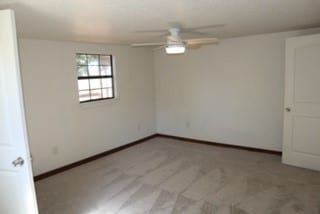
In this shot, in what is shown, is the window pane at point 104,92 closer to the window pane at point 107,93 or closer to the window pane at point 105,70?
the window pane at point 107,93

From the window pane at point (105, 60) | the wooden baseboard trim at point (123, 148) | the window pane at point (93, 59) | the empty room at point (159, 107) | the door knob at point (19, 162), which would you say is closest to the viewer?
the door knob at point (19, 162)

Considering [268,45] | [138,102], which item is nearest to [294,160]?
[268,45]

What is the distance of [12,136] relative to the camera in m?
2.04

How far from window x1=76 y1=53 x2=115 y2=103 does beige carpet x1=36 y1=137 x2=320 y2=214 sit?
47.9 inches

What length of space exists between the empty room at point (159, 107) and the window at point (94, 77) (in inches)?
0.9

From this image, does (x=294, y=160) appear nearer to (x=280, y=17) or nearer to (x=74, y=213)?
(x=280, y=17)

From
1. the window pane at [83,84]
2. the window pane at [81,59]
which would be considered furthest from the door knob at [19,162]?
the window pane at [81,59]

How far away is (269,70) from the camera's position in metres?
4.44

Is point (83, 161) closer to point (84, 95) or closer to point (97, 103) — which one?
point (97, 103)

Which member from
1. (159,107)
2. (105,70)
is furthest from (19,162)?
(159,107)

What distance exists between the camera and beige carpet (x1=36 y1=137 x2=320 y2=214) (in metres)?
2.95

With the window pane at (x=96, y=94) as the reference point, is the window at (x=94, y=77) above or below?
above

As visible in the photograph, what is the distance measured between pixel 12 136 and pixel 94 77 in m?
2.79

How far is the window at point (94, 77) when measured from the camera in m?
4.47
